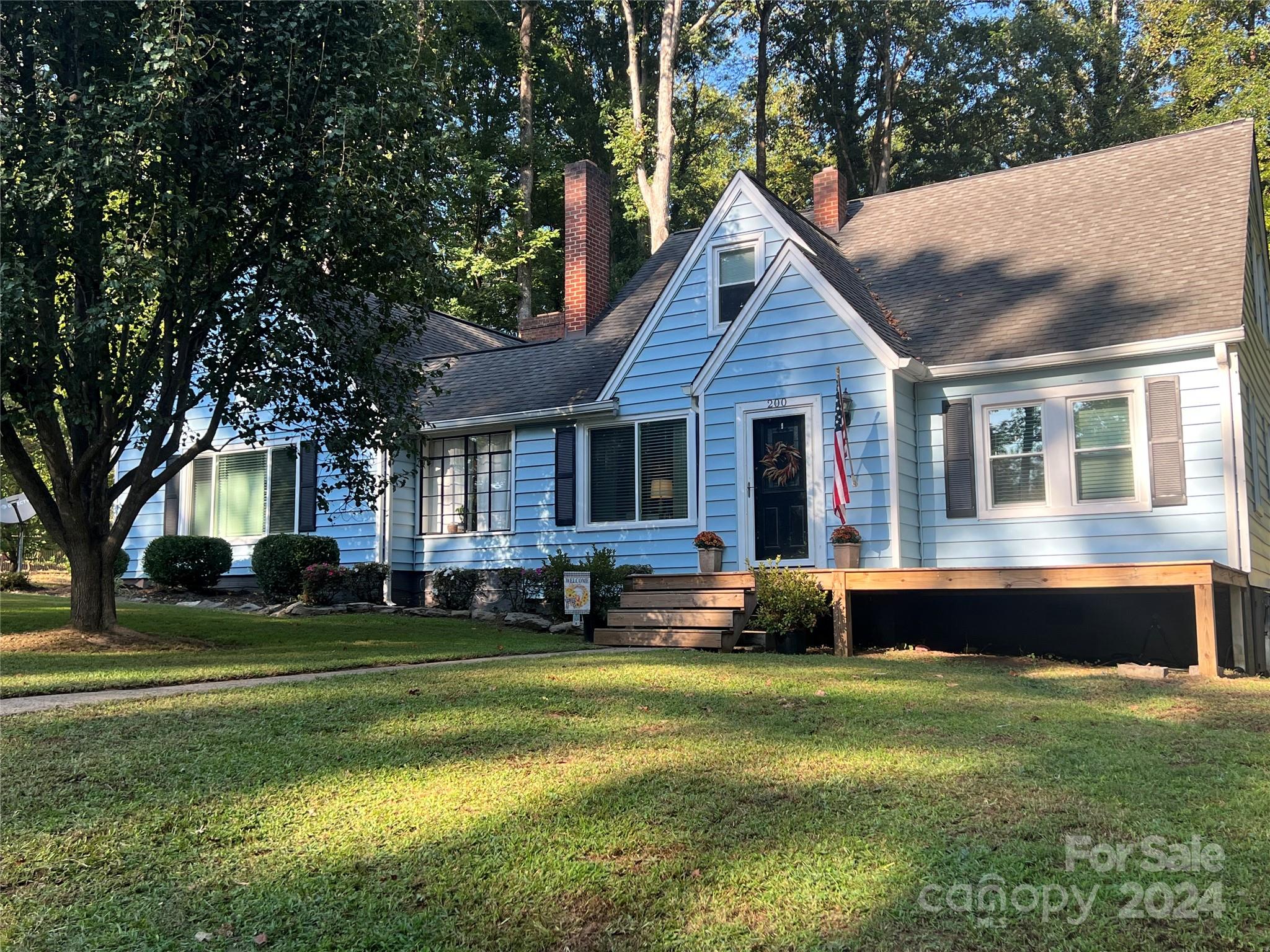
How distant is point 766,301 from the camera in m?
13.2

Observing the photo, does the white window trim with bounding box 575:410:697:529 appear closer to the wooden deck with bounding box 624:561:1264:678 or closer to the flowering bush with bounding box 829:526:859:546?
the wooden deck with bounding box 624:561:1264:678

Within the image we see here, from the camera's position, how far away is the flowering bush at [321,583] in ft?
52.2

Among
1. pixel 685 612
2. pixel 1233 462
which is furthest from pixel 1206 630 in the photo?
pixel 685 612

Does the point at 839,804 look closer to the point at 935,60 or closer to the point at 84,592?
the point at 84,592

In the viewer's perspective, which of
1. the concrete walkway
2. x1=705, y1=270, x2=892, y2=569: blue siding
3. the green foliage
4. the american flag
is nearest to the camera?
the concrete walkway

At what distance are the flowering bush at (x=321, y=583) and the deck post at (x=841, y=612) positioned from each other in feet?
27.8

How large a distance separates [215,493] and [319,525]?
2.93m

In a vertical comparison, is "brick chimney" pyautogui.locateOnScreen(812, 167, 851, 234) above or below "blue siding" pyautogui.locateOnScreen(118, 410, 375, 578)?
above

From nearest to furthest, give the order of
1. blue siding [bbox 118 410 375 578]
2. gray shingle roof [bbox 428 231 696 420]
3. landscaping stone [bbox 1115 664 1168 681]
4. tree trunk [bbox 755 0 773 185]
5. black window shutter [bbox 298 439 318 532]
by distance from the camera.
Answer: landscaping stone [bbox 1115 664 1168 681] → gray shingle roof [bbox 428 231 696 420] → blue siding [bbox 118 410 375 578] → black window shutter [bbox 298 439 318 532] → tree trunk [bbox 755 0 773 185]

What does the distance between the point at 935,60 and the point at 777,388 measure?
23237mm

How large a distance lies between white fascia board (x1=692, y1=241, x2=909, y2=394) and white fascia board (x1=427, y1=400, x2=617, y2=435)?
173cm

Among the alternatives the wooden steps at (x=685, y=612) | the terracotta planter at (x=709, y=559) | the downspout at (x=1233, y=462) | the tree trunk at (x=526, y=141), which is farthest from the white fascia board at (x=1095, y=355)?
the tree trunk at (x=526, y=141)

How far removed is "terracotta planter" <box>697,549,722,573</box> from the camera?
1239 centimetres

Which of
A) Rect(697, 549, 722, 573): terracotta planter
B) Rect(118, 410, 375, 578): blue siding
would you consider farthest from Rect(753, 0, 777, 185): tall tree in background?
Rect(697, 549, 722, 573): terracotta planter
